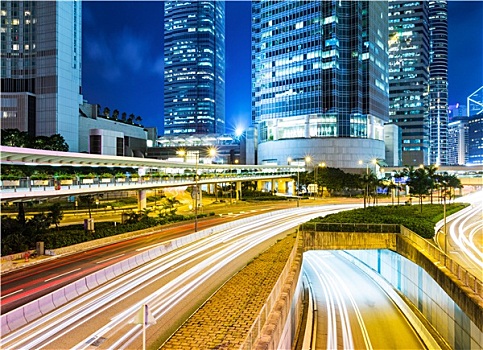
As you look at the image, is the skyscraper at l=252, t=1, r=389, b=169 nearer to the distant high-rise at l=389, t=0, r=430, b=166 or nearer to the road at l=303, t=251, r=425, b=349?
the distant high-rise at l=389, t=0, r=430, b=166

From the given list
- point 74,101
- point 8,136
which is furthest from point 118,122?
point 8,136

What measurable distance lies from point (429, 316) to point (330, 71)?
98.7 metres

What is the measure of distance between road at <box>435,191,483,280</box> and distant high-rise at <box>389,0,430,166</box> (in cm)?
12603

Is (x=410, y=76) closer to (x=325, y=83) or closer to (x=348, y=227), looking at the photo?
(x=325, y=83)

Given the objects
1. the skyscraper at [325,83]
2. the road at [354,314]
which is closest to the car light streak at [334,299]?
the road at [354,314]

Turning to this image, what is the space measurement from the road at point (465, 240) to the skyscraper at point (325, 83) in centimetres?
6172

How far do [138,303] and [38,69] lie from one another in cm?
9368

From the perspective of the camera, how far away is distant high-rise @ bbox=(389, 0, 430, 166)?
563 ft

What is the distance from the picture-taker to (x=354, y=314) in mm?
27094

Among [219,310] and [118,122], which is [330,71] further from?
[219,310]

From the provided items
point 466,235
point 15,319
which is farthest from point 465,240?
point 15,319

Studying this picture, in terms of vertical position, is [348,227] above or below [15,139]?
below

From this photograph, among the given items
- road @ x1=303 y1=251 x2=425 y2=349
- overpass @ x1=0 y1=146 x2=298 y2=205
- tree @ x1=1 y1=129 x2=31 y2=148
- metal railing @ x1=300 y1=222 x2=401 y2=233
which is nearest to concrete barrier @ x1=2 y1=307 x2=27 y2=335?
overpass @ x1=0 y1=146 x2=298 y2=205

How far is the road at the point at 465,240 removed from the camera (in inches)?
1094
